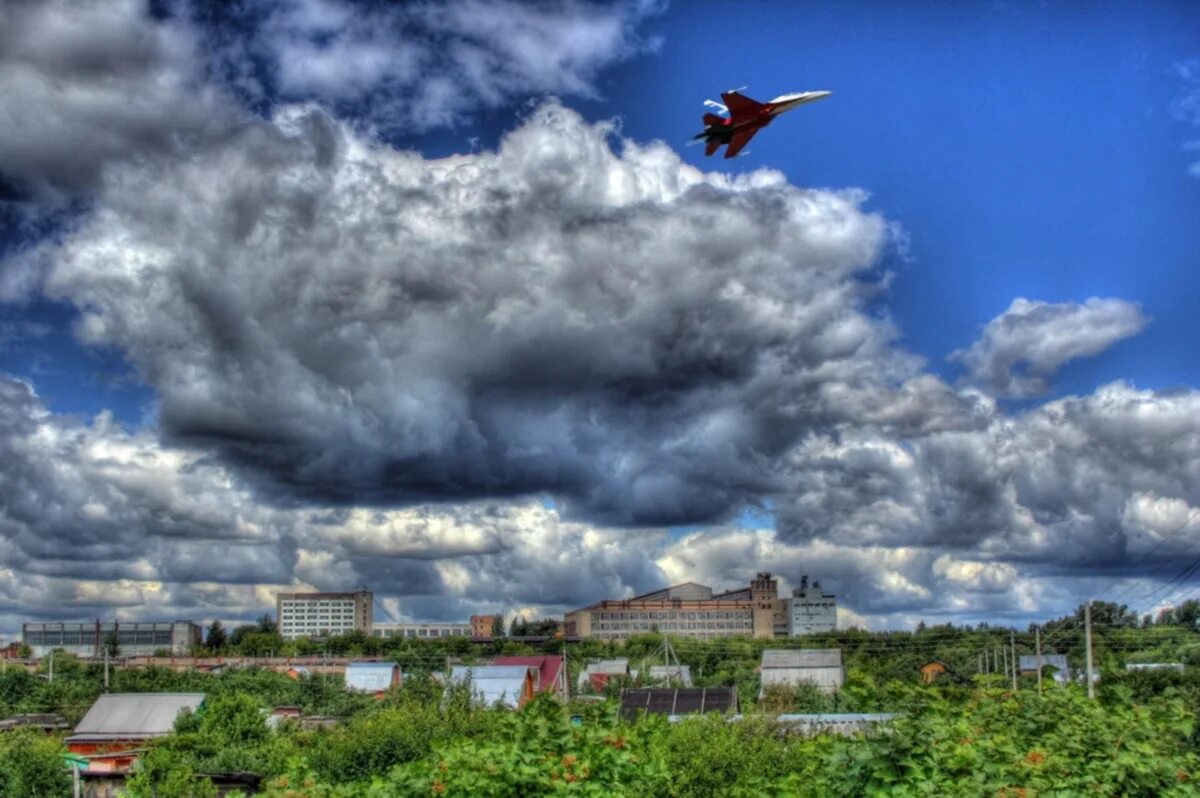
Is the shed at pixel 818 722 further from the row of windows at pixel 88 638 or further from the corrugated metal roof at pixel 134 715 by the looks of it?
the row of windows at pixel 88 638

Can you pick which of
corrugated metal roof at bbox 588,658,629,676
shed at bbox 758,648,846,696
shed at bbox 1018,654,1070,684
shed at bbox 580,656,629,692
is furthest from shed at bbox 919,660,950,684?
shed at bbox 580,656,629,692

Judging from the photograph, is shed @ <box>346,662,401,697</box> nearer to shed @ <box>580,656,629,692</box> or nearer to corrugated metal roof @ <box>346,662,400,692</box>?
corrugated metal roof @ <box>346,662,400,692</box>

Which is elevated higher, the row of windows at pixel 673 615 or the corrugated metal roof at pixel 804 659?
the corrugated metal roof at pixel 804 659

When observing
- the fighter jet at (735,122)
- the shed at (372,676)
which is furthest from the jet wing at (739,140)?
the shed at (372,676)

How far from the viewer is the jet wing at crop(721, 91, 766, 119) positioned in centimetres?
2658

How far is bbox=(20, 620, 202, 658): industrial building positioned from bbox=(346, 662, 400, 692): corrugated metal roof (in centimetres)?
7864

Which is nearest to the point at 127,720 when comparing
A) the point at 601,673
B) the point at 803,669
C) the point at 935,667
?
the point at 601,673

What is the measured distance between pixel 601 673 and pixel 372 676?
16.0 metres

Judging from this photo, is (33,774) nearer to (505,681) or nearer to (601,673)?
(505,681)

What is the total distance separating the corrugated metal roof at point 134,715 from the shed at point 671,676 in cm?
2902

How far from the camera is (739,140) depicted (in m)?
26.6

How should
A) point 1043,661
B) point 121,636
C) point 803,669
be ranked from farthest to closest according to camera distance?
point 121,636, point 1043,661, point 803,669

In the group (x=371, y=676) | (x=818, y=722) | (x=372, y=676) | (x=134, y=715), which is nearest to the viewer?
(x=818, y=722)

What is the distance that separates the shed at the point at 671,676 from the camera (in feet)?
225
